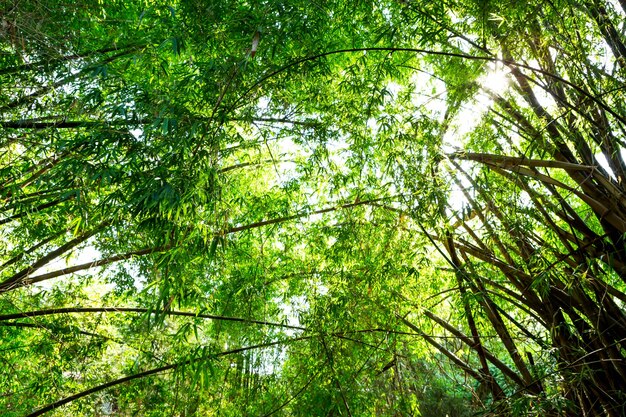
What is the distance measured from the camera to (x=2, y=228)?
3766 millimetres

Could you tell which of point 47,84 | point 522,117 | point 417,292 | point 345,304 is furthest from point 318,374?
point 47,84

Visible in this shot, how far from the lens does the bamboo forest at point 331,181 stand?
90.5 inches

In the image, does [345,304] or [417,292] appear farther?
[417,292]

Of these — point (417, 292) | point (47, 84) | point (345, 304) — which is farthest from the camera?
point (417, 292)

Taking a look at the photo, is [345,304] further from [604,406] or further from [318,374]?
[604,406]

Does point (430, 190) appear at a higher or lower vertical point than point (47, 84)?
lower

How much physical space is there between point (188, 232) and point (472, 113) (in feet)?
6.32

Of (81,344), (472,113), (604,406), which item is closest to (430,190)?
(472,113)

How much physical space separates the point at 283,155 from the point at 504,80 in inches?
71.4

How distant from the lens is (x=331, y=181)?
366cm

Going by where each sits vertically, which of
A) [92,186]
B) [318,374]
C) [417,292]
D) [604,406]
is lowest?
[604,406]

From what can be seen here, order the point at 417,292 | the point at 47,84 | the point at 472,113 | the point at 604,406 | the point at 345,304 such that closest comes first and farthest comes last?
the point at 604,406
the point at 47,84
the point at 472,113
the point at 345,304
the point at 417,292

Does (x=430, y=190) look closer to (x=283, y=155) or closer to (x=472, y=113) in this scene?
(x=472, y=113)

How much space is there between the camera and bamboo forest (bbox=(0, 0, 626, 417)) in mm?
2299
